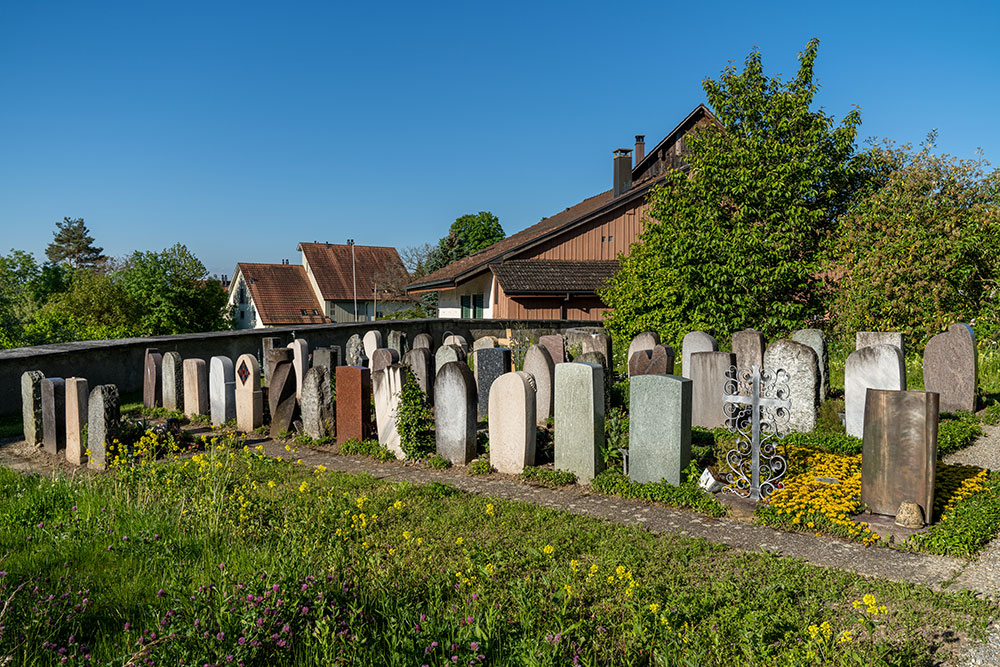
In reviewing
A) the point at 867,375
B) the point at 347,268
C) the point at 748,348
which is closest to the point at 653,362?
the point at 748,348

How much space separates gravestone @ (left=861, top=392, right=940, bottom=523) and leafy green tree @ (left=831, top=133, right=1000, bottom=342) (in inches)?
508

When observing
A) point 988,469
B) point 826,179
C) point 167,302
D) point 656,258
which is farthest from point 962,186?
point 167,302

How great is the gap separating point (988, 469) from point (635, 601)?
6.07 meters

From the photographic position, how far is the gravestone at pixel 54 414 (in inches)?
346

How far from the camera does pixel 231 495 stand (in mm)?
6047

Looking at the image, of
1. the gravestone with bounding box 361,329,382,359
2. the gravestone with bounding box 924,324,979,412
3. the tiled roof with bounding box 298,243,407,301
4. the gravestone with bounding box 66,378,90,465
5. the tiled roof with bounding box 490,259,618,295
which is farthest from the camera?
the tiled roof with bounding box 298,243,407,301

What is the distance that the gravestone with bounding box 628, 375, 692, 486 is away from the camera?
22.4 ft

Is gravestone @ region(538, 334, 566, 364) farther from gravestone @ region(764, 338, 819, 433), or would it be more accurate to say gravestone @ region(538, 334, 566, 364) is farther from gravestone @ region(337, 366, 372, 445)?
gravestone @ region(337, 366, 372, 445)

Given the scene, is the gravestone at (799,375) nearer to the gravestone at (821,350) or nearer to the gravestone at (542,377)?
the gravestone at (821,350)

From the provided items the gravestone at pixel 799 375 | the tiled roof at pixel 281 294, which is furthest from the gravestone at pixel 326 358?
the tiled roof at pixel 281 294

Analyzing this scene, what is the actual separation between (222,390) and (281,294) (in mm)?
37098

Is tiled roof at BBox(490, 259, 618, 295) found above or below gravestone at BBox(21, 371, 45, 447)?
above

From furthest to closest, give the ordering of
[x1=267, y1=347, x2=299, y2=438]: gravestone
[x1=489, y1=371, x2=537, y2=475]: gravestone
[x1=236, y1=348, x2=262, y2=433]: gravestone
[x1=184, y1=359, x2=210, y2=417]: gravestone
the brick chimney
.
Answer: the brick chimney < [x1=184, y1=359, x2=210, y2=417]: gravestone < [x1=236, y1=348, x2=262, y2=433]: gravestone < [x1=267, y1=347, x2=299, y2=438]: gravestone < [x1=489, y1=371, x2=537, y2=475]: gravestone

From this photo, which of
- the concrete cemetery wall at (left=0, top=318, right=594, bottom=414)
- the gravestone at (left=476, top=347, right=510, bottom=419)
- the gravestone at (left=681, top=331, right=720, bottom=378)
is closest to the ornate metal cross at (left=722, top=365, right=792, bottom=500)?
the gravestone at (left=476, top=347, right=510, bottom=419)
